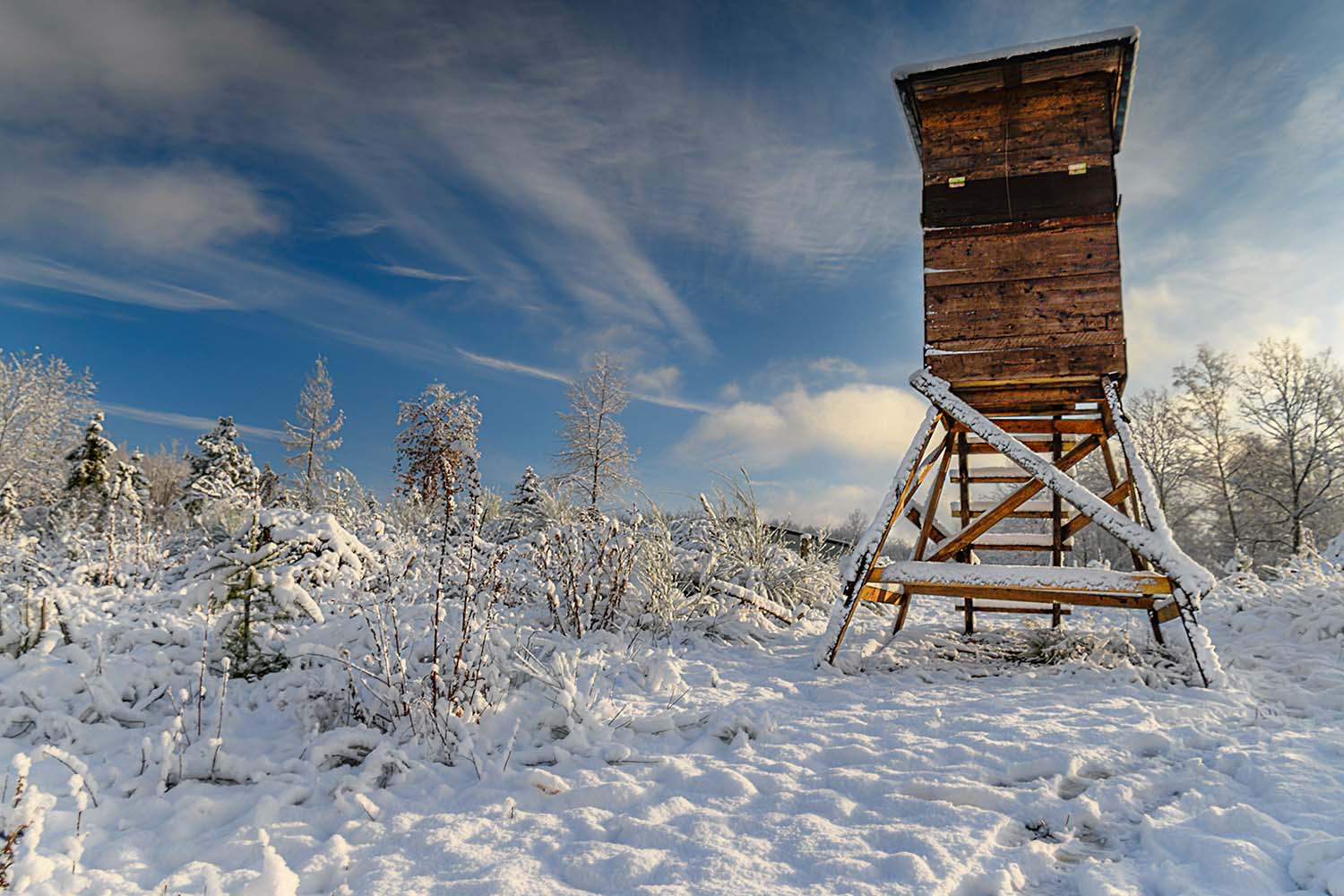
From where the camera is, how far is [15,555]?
20.9 ft

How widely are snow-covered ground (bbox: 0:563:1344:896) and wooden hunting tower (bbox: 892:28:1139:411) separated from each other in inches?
91.5

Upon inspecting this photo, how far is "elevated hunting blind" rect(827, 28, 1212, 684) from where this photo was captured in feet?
16.8

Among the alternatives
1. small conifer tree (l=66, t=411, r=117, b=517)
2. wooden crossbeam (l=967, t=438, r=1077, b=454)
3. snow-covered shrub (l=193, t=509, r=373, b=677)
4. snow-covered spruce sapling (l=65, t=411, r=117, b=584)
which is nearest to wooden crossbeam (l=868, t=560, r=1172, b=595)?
wooden crossbeam (l=967, t=438, r=1077, b=454)

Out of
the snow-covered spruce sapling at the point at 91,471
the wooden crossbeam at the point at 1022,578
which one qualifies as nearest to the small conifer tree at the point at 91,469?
the snow-covered spruce sapling at the point at 91,471

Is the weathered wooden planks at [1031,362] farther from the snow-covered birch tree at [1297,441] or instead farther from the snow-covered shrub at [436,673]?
the snow-covered birch tree at [1297,441]

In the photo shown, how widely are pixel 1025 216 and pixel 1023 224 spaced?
6 centimetres

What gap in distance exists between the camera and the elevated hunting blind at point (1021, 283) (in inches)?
201

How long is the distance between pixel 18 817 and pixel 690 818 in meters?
2.06

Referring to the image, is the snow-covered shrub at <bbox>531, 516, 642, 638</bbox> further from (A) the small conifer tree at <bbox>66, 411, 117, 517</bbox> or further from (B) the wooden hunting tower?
(A) the small conifer tree at <bbox>66, 411, 117, 517</bbox>

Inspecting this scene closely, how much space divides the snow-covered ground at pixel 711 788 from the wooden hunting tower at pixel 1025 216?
232 centimetres

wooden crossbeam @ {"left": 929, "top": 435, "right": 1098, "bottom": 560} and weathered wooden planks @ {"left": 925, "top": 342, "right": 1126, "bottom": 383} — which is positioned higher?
weathered wooden planks @ {"left": 925, "top": 342, "right": 1126, "bottom": 383}

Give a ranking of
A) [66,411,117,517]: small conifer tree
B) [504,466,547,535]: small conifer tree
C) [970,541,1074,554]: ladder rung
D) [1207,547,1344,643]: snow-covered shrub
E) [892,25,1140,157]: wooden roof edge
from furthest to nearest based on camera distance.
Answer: [66,411,117,517]: small conifer tree → [504,466,547,535]: small conifer tree → [970,541,1074,554]: ladder rung → [1207,547,1344,643]: snow-covered shrub → [892,25,1140,157]: wooden roof edge

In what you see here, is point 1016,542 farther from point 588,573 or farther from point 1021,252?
point 588,573

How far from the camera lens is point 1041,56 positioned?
17.3 feet
